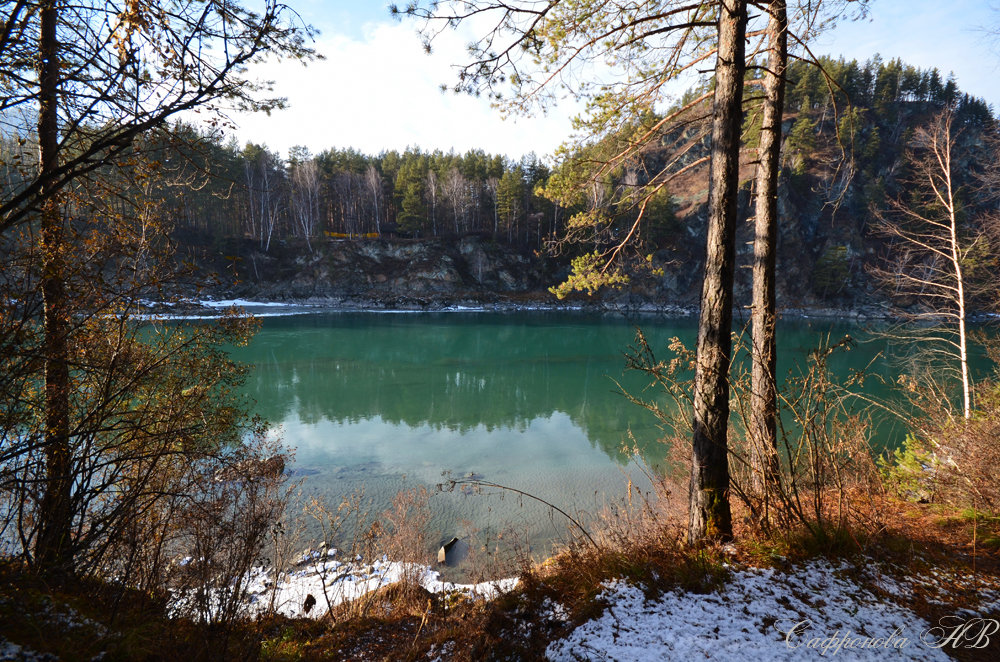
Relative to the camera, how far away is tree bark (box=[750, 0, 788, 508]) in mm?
4074

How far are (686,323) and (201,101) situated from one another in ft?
145

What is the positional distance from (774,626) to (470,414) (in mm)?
14916

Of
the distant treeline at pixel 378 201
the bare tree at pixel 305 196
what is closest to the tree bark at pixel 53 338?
the distant treeline at pixel 378 201

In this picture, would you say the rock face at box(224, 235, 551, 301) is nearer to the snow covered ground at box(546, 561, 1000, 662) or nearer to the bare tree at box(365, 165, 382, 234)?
the bare tree at box(365, 165, 382, 234)

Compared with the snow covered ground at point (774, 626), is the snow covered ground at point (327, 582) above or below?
below

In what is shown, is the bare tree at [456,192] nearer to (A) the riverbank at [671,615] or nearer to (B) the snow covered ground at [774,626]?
(A) the riverbank at [671,615]

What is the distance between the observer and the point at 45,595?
8.27ft

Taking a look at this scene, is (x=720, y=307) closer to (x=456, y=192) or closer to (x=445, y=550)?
(x=445, y=550)

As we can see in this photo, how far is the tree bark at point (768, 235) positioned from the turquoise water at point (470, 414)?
49 centimetres

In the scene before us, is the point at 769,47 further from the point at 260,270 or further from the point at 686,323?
the point at 260,270

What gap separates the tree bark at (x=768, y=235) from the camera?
13.4ft

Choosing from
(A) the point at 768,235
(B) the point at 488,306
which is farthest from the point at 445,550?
(B) the point at 488,306

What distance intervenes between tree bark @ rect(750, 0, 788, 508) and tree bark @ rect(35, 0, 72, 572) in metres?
5.36

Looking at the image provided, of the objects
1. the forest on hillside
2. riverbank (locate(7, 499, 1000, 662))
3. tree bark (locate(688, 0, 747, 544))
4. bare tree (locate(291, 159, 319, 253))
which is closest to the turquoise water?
tree bark (locate(688, 0, 747, 544))
